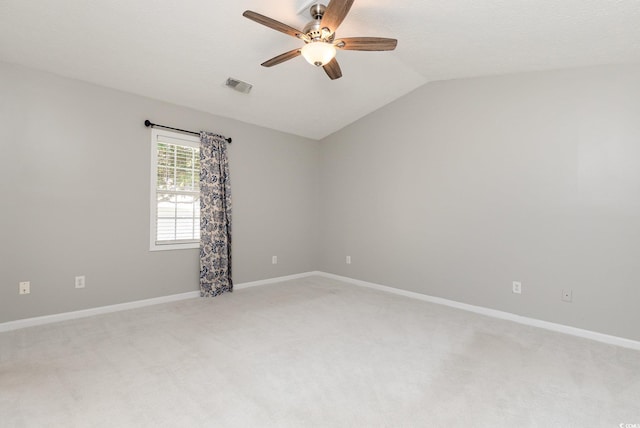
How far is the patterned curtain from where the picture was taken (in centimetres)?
395

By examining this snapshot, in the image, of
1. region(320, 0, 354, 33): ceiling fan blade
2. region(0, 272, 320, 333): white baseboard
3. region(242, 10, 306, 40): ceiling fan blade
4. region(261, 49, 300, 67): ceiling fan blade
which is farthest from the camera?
region(0, 272, 320, 333): white baseboard

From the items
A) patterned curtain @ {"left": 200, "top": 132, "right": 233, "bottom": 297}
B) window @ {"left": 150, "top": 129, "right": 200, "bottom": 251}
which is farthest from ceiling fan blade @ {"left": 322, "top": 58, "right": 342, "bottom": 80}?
window @ {"left": 150, "top": 129, "right": 200, "bottom": 251}

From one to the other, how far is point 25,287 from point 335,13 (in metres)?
3.62

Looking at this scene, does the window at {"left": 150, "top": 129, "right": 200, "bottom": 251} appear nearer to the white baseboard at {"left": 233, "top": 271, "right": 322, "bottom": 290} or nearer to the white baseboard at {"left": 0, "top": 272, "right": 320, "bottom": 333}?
the white baseboard at {"left": 0, "top": 272, "right": 320, "bottom": 333}

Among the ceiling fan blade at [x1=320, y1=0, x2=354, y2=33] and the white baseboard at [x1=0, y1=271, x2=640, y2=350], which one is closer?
the ceiling fan blade at [x1=320, y1=0, x2=354, y2=33]

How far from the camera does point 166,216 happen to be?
375cm

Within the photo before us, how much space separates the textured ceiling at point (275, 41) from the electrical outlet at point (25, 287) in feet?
6.78

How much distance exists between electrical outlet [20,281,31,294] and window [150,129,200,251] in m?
1.09

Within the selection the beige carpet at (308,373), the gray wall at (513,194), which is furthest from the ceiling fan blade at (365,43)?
the beige carpet at (308,373)

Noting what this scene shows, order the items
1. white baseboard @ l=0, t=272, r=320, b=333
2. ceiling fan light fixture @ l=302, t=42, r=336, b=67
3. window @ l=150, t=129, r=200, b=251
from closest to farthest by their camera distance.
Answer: ceiling fan light fixture @ l=302, t=42, r=336, b=67
white baseboard @ l=0, t=272, r=320, b=333
window @ l=150, t=129, r=200, b=251

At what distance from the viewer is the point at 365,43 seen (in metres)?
2.29

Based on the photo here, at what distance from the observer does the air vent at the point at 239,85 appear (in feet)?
11.3

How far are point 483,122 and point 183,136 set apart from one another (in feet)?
11.9

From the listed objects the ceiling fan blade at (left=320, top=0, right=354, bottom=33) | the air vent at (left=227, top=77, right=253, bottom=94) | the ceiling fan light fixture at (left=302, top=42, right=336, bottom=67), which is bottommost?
the ceiling fan light fixture at (left=302, top=42, right=336, bottom=67)
